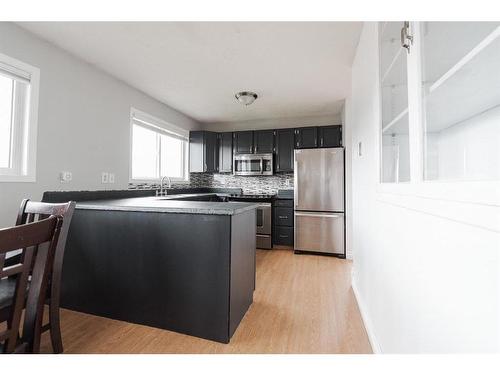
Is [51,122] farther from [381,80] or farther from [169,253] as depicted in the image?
[381,80]

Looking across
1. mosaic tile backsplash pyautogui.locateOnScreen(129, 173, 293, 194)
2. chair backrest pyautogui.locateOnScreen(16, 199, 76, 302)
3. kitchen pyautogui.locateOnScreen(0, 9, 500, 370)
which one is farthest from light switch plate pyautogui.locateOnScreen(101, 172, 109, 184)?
mosaic tile backsplash pyautogui.locateOnScreen(129, 173, 293, 194)

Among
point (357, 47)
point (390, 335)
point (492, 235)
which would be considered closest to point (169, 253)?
point (390, 335)

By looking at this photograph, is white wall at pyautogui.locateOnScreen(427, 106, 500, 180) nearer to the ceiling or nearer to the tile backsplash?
the ceiling

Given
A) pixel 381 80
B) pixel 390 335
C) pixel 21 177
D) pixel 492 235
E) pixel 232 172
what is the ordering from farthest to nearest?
pixel 232 172 < pixel 21 177 < pixel 381 80 < pixel 390 335 < pixel 492 235

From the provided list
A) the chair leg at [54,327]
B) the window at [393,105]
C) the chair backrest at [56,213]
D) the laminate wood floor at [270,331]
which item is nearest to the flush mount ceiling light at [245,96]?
the window at [393,105]

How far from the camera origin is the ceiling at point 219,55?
2.00m

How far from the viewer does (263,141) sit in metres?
4.53

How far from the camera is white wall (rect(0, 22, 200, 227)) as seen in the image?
6.49 feet

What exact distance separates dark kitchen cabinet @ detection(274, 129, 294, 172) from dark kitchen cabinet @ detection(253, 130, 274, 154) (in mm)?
116

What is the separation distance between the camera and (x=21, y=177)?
1.99 m

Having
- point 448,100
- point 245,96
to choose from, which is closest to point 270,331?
point 448,100

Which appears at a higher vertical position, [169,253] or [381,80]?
[381,80]

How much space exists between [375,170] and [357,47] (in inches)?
55.2

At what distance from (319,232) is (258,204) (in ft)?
6.74
